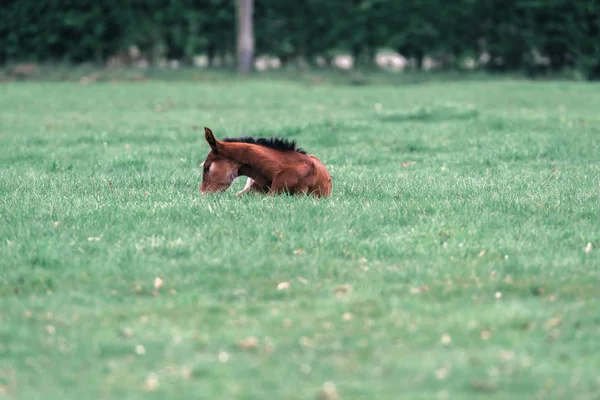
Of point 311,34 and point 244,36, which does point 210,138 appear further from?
point 311,34

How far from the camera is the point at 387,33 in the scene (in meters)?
32.2

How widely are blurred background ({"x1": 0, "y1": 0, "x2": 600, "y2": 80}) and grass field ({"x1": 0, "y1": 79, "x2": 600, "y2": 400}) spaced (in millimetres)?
17367

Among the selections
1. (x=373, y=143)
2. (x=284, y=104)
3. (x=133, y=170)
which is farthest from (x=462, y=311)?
(x=284, y=104)

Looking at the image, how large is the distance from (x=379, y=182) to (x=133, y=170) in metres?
3.56

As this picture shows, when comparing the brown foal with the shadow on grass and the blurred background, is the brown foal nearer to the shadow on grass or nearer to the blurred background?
the shadow on grass

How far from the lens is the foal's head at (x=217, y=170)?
32.8ft

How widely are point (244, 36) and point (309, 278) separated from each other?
83.2 feet

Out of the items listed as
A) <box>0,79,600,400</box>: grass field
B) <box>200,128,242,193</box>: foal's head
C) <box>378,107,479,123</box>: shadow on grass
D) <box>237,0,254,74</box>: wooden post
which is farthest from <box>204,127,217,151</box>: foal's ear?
<box>237,0,254,74</box>: wooden post

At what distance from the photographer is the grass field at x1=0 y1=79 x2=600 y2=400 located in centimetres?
541

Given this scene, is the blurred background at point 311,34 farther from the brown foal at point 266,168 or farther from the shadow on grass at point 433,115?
the brown foal at point 266,168

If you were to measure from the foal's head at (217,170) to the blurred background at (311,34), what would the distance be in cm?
2185

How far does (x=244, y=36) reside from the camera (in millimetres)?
31828

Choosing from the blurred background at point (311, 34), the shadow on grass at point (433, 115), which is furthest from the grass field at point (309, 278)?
the blurred background at point (311, 34)

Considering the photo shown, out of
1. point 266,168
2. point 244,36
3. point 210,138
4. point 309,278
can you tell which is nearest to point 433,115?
point 266,168
